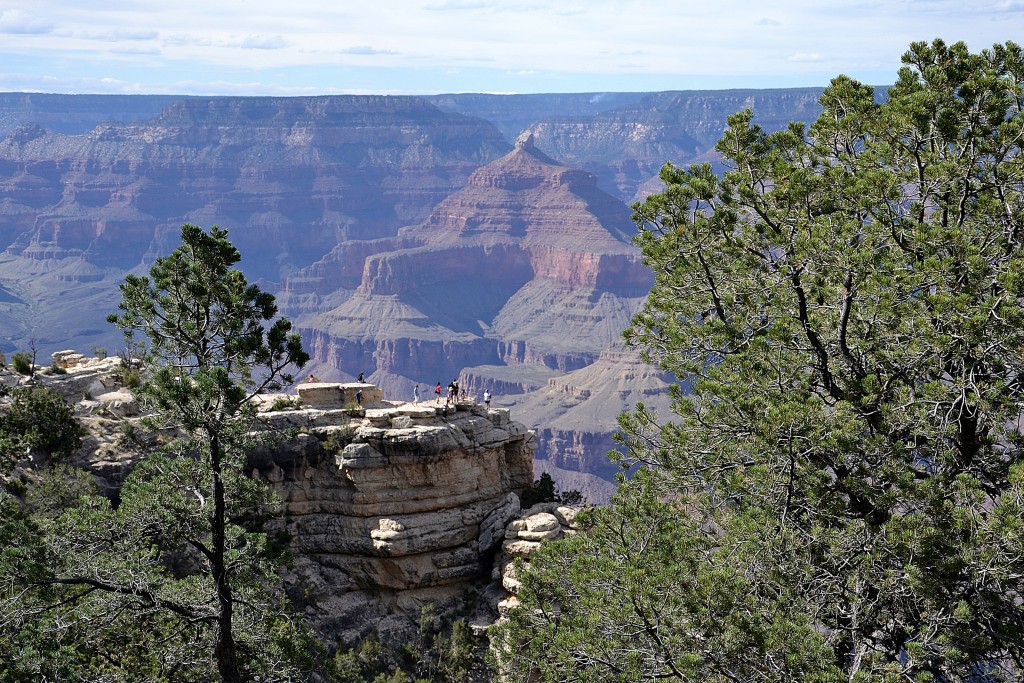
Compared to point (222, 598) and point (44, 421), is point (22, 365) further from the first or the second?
point (222, 598)

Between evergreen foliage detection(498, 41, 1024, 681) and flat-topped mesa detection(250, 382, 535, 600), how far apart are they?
73.3 ft

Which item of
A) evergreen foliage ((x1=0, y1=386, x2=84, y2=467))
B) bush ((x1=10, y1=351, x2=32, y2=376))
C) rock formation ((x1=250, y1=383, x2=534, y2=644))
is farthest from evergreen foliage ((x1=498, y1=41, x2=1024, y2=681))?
bush ((x1=10, y1=351, x2=32, y2=376))

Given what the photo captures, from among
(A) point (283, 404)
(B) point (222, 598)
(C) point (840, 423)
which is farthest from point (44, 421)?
(C) point (840, 423)

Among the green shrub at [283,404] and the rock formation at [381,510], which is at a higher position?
the green shrub at [283,404]

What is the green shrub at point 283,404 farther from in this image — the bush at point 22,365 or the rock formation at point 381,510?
the bush at point 22,365

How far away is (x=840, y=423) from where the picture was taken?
16.3m

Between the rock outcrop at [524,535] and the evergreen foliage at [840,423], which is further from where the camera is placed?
the rock outcrop at [524,535]

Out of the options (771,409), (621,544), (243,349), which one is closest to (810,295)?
(771,409)

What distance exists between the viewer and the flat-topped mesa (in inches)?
1654

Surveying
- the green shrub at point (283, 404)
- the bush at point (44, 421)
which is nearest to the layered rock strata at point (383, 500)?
the green shrub at point (283, 404)

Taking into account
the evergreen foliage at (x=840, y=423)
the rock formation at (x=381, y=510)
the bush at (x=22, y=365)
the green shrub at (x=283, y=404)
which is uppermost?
the evergreen foliage at (x=840, y=423)

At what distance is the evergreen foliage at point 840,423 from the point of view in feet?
50.5

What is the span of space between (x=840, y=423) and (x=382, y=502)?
94.8 ft

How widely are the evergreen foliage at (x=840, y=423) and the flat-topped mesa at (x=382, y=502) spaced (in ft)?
73.3
